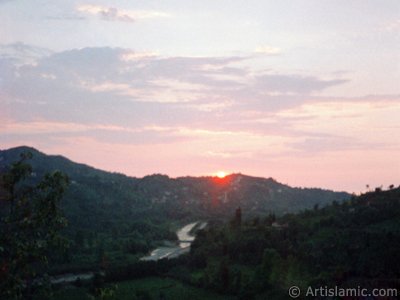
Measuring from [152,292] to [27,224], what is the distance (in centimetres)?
12014

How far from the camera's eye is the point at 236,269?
143 meters

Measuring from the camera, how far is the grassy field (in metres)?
127

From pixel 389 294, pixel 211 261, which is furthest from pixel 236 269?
pixel 389 294

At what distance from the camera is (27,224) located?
768 inches

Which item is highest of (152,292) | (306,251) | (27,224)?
(27,224)

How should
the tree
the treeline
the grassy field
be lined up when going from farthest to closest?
the grassy field, the treeline, the tree

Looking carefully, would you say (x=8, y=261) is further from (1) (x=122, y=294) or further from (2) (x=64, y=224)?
(1) (x=122, y=294)

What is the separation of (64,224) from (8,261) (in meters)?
2.61

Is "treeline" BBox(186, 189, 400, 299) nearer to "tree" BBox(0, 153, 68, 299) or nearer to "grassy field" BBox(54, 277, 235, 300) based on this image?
"grassy field" BBox(54, 277, 235, 300)

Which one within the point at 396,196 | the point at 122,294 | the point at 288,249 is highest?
the point at 396,196

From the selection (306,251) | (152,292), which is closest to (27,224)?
(152,292)

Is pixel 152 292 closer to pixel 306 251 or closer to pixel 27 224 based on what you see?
pixel 306 251

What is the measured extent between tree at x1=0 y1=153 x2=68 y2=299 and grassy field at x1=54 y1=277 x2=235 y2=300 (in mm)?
106910

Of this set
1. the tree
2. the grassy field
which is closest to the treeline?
the grassy field
